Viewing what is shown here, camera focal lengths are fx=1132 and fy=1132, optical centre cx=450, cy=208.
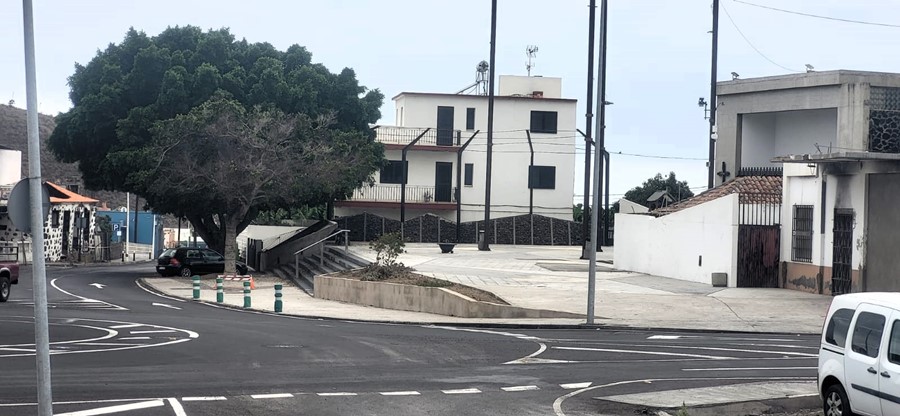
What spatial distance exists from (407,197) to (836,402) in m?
53.1

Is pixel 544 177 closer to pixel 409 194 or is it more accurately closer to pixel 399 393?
pixel 409 194

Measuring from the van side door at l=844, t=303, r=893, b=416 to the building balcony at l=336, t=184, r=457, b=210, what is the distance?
52436 millimetres

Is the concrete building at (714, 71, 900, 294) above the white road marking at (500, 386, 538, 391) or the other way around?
above

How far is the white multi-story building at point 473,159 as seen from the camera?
216 ft

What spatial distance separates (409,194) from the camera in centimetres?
6619

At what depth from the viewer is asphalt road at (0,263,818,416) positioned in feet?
49.3

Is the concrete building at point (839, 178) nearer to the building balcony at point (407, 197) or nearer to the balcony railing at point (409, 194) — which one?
the building balcony at point (407, 197)

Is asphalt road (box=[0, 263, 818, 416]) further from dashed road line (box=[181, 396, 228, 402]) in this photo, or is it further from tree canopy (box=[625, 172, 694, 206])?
tree canopy (box=[625, 172, 694, 206])

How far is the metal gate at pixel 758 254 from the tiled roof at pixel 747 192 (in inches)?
40.2

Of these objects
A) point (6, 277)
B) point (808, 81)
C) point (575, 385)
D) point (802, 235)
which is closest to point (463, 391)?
point (575, 385)

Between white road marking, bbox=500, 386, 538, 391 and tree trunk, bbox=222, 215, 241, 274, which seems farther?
tree trunk, bbox=222, 215, 241, 274

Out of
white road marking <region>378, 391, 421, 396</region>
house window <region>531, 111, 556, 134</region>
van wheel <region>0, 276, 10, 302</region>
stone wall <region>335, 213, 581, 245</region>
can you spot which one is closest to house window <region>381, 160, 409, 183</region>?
stone wall <region>335, 213, 581, 245</region>

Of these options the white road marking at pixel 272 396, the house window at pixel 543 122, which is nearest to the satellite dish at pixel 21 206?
the white road marking at pixel 272 396

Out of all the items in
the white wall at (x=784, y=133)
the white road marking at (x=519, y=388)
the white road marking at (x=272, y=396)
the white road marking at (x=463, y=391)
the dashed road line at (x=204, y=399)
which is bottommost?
the white road marking at (x=519, y=388)
